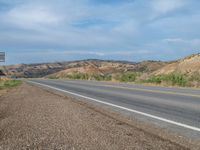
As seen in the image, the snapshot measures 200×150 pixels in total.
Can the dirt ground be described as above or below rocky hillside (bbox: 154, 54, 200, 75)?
below

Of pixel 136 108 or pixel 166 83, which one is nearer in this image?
pixel 136 108

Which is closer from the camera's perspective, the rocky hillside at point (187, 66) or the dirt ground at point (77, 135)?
the dirt ground at point (77, 135)

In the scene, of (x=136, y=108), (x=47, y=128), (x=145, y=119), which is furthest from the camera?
(x=136, y=108)

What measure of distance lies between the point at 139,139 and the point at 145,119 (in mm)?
3366

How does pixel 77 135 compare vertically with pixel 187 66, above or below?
below

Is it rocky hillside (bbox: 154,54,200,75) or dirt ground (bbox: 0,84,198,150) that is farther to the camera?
rocky hillside (bbox: 154,54,200,75)

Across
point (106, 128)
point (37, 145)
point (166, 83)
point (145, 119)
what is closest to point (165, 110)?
point (145, 119)

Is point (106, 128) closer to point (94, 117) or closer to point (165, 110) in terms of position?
point (94, 117)

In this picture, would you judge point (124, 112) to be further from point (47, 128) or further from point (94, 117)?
point (47, 128)

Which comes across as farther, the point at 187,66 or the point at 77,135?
the point at 187,66

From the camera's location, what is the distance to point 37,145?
770 cm

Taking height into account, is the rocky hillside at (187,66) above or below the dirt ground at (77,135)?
above

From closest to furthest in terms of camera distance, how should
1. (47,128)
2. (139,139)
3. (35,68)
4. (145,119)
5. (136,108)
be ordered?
(139,139), (47,128), (145,119), (136,108), (35,68)

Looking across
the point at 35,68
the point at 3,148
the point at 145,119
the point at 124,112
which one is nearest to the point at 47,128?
the point at 3,148
